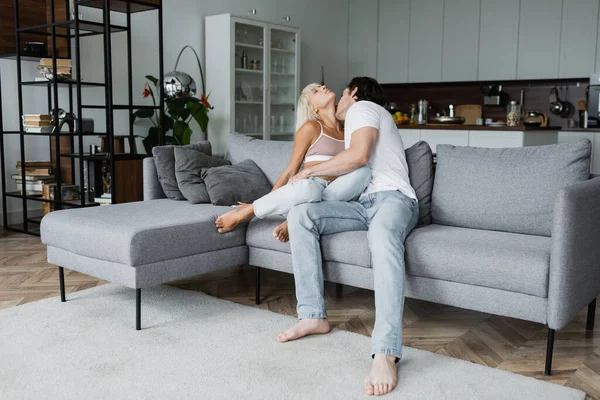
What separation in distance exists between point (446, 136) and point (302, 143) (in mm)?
3274

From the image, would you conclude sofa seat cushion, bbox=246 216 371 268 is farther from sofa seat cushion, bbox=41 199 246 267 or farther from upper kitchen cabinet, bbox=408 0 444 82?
upper kitchen cabinet, bbox=408 0 444 82

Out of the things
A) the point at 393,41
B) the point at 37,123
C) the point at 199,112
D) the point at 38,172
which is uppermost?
the point at 393,41

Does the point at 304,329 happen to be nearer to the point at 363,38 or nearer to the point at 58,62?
the point at 58,62

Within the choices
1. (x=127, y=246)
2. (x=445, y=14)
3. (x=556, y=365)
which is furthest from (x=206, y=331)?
(x=445, y=14)

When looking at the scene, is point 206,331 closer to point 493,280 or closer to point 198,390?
point 198,390

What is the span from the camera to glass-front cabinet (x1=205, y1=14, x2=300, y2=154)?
5.96 meters

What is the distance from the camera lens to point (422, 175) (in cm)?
301

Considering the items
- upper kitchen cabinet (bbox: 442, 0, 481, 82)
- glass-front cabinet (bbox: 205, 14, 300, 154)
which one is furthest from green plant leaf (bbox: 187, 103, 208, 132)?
upper kitchen cabinet (bbox: 442, 0, 481, 82)

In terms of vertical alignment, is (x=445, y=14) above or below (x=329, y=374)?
above

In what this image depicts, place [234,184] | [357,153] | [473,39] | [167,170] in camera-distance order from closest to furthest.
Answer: [357,153]
[234,184]
[167,170]
[473,39]

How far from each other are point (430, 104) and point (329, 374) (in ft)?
19.6

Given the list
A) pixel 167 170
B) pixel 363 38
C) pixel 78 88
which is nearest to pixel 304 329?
pixel 167 170

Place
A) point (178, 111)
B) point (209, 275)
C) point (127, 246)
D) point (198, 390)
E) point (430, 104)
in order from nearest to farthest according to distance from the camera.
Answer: point (198, 390) < point (127, 246) < point (209, 275) < point (178, 111) < point (430, 104)

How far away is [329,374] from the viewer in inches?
87.8
